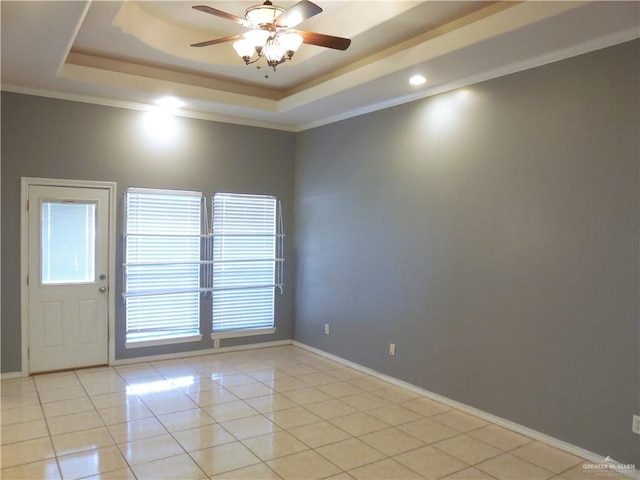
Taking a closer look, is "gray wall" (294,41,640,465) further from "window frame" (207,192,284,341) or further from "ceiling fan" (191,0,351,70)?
"ceiling fan" (191,0,351,70)

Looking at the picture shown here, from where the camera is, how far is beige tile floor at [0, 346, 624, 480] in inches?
122

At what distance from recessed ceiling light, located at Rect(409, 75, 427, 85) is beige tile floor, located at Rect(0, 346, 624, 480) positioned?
2.83m

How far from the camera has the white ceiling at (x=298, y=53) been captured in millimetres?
3107

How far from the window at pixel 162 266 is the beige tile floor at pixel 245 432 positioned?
587 millimetres

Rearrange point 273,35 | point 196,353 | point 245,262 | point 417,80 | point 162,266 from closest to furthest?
point 273,35, point 417,80, point 162,266, point 196,353, point 245,262

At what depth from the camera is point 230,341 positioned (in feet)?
19.8

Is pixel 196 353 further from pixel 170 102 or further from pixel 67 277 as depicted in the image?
pixel 170 102

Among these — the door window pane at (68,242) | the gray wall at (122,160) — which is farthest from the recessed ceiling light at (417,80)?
the door window pane at (68,242)

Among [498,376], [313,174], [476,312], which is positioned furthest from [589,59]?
[313,174]

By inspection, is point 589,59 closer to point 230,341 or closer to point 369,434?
point 369,434

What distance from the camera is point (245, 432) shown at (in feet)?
11.9

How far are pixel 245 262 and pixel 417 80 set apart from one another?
9.96 feet

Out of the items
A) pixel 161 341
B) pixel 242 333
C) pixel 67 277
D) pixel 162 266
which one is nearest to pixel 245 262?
pixel 242 333

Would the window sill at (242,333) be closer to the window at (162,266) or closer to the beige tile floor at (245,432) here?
the window at (162,266)
